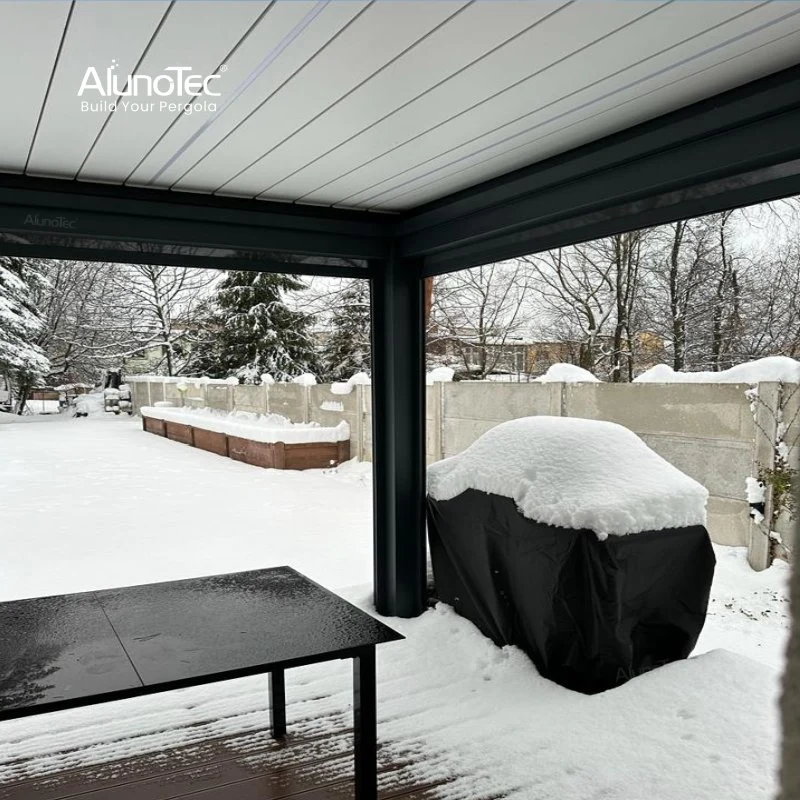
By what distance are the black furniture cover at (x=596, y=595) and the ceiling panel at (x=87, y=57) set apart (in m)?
2.06

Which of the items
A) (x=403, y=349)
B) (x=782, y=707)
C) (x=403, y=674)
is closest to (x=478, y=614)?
(x=403, y=674)

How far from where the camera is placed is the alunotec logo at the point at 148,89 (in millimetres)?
1829

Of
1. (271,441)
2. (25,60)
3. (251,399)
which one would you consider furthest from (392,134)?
(271,441)

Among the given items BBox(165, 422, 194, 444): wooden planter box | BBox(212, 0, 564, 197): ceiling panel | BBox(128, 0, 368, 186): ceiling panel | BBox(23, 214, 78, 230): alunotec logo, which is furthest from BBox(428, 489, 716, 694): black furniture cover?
BBox(165, 422, 194, 444): wooden planter box

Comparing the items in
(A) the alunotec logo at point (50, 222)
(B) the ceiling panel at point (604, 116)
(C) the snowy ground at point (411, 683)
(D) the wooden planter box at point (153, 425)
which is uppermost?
(B) the ceiling panel at point (604, 116)

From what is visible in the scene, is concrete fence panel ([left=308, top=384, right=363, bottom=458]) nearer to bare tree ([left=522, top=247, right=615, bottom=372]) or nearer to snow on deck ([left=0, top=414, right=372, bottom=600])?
snow on deck ([left=0, top=414, right=372, bottom=600])

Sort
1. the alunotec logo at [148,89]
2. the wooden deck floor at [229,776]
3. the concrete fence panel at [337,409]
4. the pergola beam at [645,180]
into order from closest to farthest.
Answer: the alunotec logo at [148,89], the pergola beam at [645,180], the wooden deck floor at [229,776], the concrete fence panel at [337,409]

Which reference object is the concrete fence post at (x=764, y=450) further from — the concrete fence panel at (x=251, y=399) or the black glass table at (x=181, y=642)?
the concrete fence panel at (x=251, y=399)

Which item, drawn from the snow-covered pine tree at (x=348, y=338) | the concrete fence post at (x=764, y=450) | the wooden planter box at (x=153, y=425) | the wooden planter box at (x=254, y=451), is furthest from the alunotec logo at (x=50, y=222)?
the concrete fence post at (x=764, y=450)

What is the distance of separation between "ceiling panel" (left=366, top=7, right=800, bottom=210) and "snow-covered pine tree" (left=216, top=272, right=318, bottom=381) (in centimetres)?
167

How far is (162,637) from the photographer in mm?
2012

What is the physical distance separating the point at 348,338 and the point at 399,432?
1970mm

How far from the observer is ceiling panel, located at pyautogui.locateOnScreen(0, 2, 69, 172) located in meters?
1.51

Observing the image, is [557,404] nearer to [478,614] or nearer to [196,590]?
[478,614]
